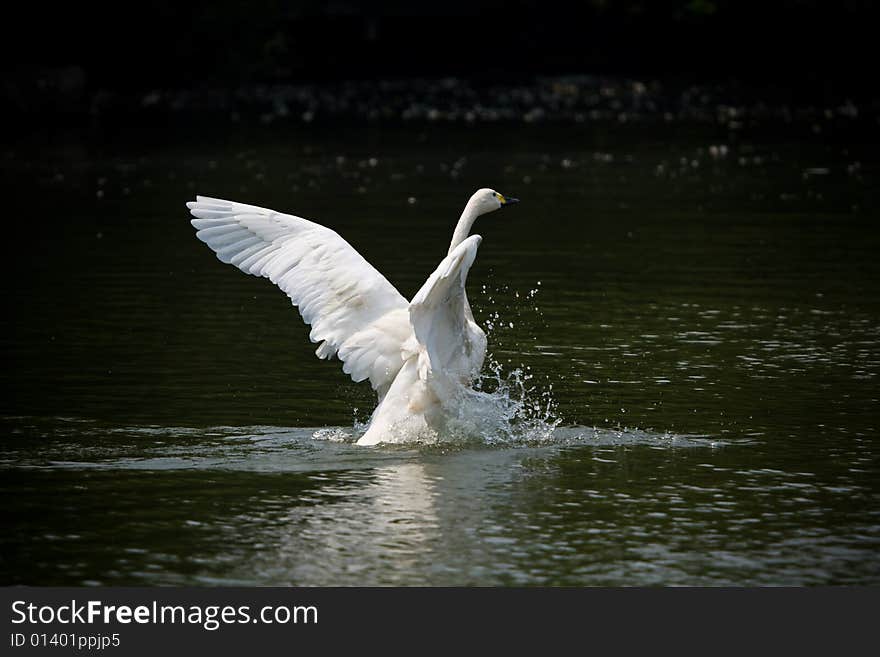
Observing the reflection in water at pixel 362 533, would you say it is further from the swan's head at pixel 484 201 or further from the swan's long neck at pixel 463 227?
the swan's head at pixel 484 201

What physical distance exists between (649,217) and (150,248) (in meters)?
7.63

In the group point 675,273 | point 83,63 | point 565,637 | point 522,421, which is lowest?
point 565,637

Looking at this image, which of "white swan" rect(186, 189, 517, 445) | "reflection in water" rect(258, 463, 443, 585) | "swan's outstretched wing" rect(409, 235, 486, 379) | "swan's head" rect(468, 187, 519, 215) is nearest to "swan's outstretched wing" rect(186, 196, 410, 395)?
"white swan" rect(186, 189, 517, 445)

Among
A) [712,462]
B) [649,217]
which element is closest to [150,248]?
[649,217]

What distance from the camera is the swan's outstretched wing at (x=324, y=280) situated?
12.4 metres

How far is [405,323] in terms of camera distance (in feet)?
40.4

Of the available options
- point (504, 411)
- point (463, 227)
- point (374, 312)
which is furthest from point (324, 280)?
point (504, 411)

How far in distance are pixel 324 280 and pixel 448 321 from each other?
1380 mm

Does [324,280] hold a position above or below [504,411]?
above

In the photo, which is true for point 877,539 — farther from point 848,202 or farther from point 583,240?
point 848,202

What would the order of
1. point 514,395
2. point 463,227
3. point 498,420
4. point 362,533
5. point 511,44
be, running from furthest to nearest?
point 511,44, point 514,395, point 498,420, point 463,227, point 362,533

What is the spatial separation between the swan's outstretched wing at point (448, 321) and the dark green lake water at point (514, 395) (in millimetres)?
609

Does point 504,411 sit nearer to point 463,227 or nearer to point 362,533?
point 463,227

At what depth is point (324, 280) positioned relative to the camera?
12641 mm
